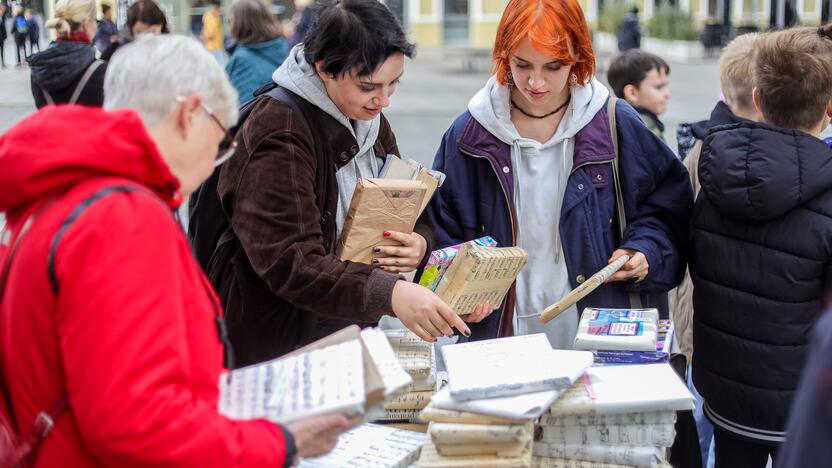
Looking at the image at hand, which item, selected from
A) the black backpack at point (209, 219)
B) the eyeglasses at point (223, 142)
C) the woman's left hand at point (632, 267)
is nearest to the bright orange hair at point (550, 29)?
the woman's left hand at point (632, 267)

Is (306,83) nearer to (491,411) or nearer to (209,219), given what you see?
(209,219)

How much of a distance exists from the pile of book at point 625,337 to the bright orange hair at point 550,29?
29.6 inches

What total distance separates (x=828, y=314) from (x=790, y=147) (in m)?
1.44

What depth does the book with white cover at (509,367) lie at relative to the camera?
1.99m

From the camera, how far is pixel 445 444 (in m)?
1.99

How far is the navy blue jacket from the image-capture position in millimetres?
2721

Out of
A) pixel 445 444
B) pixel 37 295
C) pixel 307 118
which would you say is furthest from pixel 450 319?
pixel 37 295

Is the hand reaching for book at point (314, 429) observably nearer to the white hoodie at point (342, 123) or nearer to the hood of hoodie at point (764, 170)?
the white hoodie at point (342, 123)

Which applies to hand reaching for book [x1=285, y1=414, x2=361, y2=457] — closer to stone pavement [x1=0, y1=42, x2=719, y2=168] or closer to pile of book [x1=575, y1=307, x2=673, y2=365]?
pile of book [x1=575, y1=307, x2=673, y2=365]

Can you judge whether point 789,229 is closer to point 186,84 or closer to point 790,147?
point 790,147

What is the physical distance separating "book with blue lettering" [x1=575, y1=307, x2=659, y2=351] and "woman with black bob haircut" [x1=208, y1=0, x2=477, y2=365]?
0.34m

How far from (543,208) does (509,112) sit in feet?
1.04

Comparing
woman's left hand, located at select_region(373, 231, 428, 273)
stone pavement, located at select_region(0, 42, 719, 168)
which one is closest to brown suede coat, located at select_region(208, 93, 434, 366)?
woman's left hand, located at select_region(373, 231, 428, 273)

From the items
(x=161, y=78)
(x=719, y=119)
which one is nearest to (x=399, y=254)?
(x=161, y=78)
